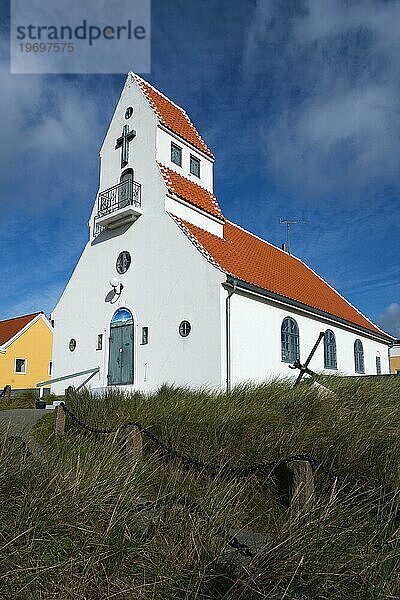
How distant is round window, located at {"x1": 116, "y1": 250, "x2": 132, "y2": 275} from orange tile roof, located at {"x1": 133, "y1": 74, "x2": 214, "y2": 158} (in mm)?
5454

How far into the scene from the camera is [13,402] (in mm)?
20844

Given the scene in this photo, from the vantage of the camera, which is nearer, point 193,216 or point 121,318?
point 121,318

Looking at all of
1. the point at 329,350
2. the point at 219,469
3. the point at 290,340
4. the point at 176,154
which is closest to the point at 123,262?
the point at 176,154

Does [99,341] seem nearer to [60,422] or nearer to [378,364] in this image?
[60,422]

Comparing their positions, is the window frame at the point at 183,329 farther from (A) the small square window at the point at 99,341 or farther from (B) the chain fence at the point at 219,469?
(B) the chain fence at the point at 219,469

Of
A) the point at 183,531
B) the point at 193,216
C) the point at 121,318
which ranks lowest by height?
the point at 183,531

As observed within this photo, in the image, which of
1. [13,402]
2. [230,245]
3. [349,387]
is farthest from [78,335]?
Result: [349,387]

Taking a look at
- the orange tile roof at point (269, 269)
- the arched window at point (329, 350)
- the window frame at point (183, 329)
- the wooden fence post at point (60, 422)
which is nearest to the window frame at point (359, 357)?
the orange tile roof at point (269, 269)

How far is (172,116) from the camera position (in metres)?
22.2

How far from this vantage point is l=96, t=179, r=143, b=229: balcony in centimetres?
1955

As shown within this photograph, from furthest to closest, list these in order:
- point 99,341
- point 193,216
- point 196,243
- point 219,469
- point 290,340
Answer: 1. point 99,341
2. point 193,216
3. point 290,340
4. point 196,243
5. point 219,469

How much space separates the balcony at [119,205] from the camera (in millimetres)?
19550

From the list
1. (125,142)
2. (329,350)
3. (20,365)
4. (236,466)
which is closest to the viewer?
(236,466)

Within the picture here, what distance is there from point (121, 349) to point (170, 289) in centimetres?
323
